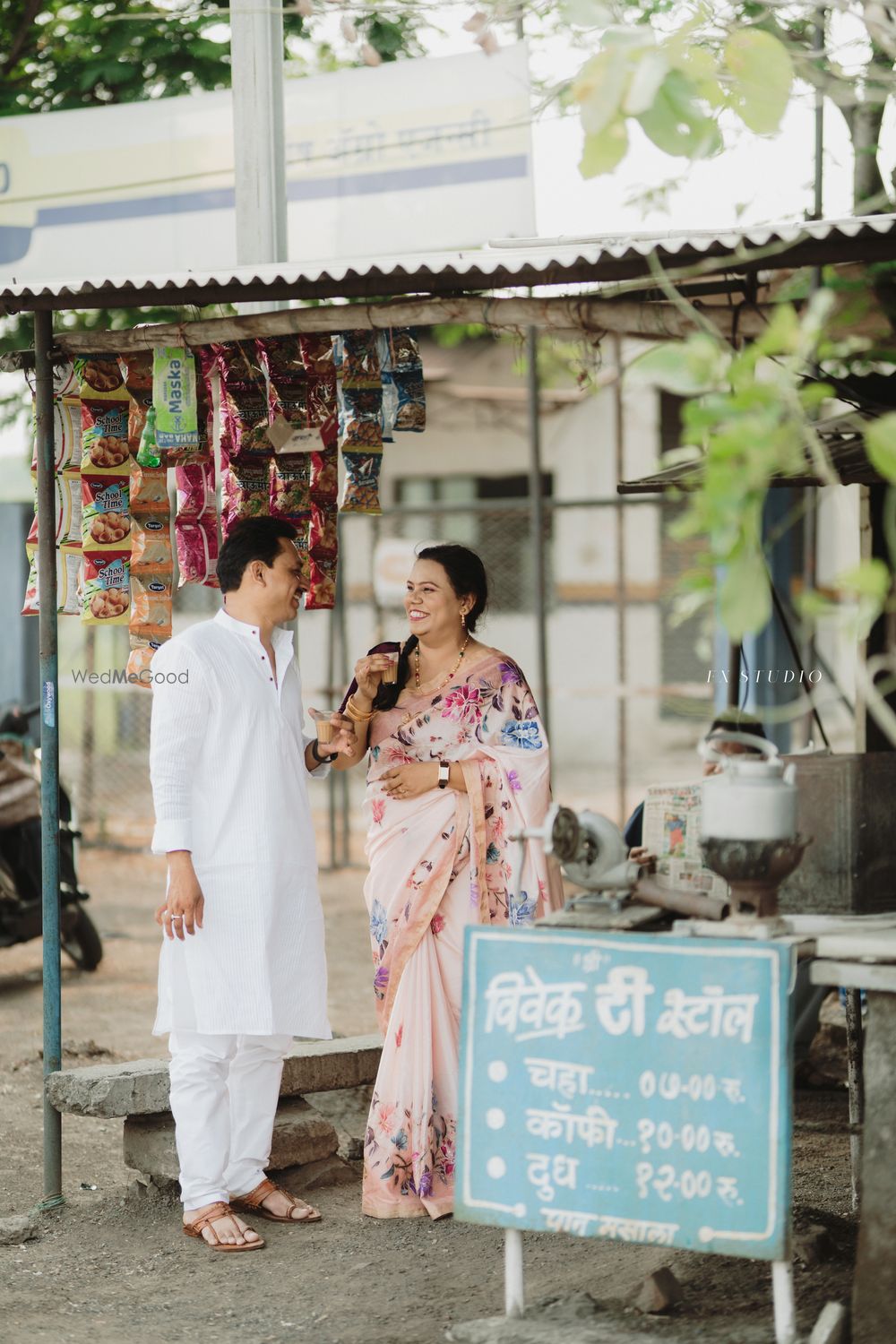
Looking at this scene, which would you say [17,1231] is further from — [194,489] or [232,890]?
[194,489]

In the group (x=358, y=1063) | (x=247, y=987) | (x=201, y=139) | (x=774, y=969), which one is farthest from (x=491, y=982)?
(x=201, y=139)

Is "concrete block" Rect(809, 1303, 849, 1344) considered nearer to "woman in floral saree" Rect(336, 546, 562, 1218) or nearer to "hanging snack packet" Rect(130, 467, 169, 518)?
"woman in floral saree" Rect(336, 546, 562, 1218)

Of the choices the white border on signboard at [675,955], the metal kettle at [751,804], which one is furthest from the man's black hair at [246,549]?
the metal kettle at [751,804]

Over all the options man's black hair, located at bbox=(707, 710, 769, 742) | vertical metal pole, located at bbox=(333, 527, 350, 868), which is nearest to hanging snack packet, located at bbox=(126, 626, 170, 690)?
man's black hair, located at bbox=(707, 710, 769, 742)

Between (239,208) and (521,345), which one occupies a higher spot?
(239,208)

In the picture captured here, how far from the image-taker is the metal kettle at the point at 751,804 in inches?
120

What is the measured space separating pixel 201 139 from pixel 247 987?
5.28 metres

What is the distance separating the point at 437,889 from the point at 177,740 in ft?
2.95

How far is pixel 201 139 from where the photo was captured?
7.87 m

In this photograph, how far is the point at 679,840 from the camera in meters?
3.87

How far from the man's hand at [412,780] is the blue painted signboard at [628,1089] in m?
1.13

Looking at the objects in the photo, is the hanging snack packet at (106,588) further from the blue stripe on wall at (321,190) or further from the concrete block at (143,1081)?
the blue stripe on wall at (321,190)

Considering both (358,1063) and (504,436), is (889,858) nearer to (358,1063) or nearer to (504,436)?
(358,1063)

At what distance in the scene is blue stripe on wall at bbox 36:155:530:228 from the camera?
308 inches
